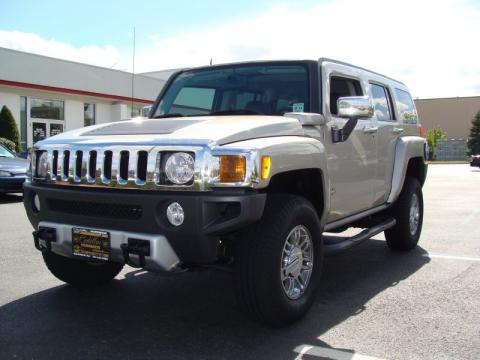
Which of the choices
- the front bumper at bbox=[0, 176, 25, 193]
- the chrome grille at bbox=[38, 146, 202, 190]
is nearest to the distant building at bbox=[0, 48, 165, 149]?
the front bumper at bbox=[0, 176, 25, 193]

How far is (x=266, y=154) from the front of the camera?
3322 millimetres

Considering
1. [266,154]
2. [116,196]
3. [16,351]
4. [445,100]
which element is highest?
[445,100]

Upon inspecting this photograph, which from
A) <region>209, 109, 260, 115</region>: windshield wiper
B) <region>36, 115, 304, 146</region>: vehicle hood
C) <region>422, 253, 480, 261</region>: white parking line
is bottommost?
<region>422, 253, 480, 261</region>: white parking line

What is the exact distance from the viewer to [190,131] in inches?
137

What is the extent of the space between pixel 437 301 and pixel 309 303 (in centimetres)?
120

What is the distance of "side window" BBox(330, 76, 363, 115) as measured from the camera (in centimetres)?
459

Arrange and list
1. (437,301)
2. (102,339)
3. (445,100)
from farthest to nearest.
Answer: (445,100) → (437,301) → (102,339)

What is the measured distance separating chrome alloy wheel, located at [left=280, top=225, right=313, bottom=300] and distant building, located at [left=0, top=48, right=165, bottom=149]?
20.2m

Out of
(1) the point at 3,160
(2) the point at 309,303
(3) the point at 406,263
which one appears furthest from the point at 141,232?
(1) the point at 3,160

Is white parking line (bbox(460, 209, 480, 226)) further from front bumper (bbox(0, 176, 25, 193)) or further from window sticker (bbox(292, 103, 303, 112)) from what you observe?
front bumper (bbox(0, 176, 25, 193))

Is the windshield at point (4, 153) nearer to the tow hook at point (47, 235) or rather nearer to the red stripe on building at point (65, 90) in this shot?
the tow hook at point (47, 235)

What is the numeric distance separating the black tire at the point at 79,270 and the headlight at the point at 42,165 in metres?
0.68

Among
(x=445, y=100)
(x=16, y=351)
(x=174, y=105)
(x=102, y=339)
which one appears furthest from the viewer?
(x=445, y=100)

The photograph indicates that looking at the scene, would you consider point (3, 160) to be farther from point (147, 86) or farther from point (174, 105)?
point (147, 86)
